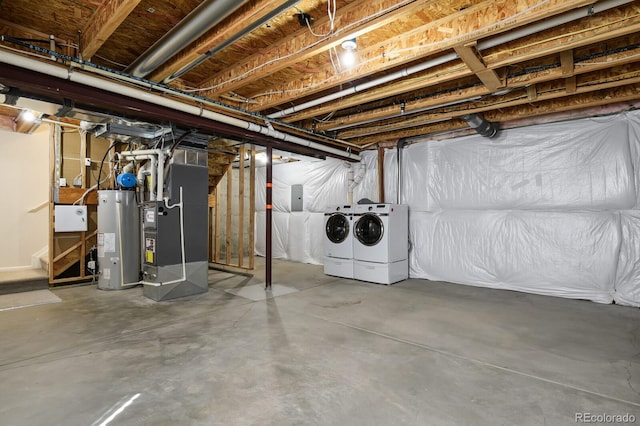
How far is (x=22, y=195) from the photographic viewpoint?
5352 millimetres

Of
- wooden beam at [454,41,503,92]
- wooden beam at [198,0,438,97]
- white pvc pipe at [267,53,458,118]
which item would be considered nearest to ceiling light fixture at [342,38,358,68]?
wooden beam at [198,0,438,97]

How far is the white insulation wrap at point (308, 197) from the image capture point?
Answer: 255 inches

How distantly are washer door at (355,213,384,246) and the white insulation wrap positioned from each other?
39.4 inches

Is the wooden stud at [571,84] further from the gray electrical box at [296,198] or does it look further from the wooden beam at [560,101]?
the gray electrical box at [296,198]

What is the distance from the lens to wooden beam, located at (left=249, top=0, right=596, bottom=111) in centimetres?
213

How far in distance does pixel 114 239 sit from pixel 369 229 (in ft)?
13.0

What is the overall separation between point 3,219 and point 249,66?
202 inches

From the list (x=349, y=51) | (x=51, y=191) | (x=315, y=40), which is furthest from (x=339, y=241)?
(x=51, y=191)

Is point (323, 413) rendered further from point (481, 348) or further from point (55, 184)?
point (55, 184)

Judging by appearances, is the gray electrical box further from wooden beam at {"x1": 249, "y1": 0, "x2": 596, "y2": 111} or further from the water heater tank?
wooden beam at {"x1": 249, "y1": 0, "x2": 596, "y2": 111}

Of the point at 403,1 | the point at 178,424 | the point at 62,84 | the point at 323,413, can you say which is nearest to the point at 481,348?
the point at 323,413

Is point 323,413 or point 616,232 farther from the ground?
point 616,232

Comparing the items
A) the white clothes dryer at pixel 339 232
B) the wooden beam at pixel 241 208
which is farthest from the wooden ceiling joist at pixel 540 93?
the wooden beam at pixel 241 208

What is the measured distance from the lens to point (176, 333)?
9.77 ft
